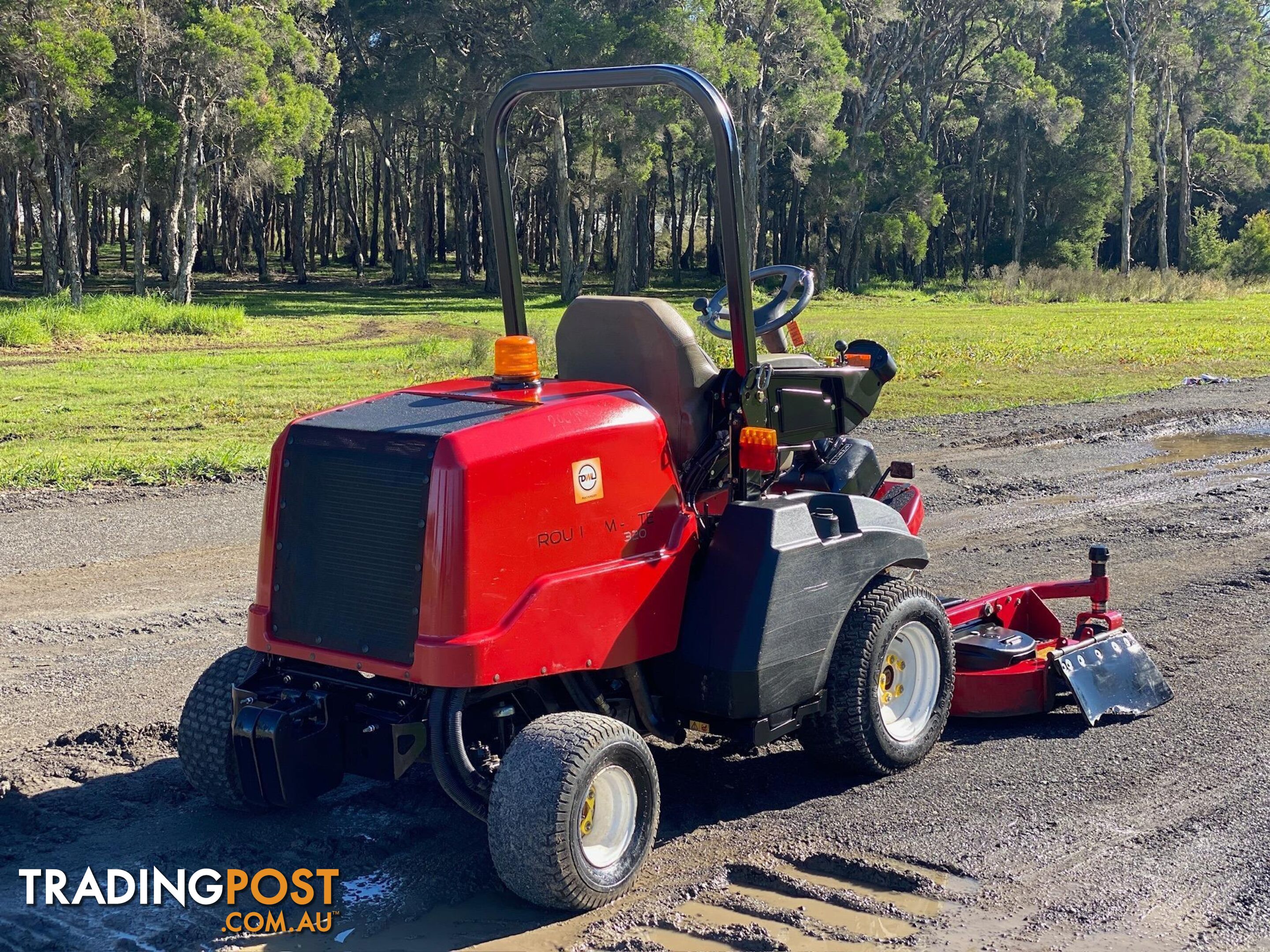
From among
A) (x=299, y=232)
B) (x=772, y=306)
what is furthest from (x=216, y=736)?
(x=299, y=232)

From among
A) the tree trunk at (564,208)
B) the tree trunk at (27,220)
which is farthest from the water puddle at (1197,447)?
the tree trunk at (27,220)

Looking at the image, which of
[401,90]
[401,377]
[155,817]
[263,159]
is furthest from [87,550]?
[401,90]

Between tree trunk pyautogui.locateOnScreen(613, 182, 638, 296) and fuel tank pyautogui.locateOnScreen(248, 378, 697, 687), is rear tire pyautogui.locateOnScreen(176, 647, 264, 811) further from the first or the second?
tree trunk pyautogui.locateOnScreen(613, 182, 638, 296)

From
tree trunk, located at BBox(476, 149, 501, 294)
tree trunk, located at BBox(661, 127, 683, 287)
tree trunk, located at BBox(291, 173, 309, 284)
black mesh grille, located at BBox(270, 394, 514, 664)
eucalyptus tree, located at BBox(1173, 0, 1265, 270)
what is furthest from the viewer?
eucalyptus tree, located at BBox(1173, 0, 1265, 270)

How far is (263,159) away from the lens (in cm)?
3628

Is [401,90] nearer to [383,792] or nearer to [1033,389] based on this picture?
[1033,389]

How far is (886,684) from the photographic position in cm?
535

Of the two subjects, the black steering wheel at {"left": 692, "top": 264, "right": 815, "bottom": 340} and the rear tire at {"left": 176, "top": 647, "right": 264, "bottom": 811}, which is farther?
the black steering wheel at {"left": 692, "top": 264, "right": 815, "bottom": 340}

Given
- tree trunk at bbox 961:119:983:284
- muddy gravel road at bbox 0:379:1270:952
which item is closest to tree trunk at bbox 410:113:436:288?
tree trunk at bbox 961:119:983:284

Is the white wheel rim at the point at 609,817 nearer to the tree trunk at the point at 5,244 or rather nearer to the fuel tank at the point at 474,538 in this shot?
the fuel tank at the point at 474,538

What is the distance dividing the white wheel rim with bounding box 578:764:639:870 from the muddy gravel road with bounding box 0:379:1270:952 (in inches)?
6.4

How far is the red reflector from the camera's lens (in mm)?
4797

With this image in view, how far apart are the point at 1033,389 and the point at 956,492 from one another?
25.3 feet

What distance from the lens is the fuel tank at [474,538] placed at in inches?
162
